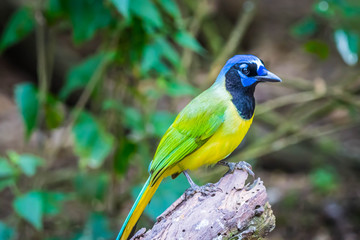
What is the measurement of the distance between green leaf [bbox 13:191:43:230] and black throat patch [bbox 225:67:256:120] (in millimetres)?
1677

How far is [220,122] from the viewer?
2951 mm

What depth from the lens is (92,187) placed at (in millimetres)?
4684

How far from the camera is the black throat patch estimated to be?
297 centimetres

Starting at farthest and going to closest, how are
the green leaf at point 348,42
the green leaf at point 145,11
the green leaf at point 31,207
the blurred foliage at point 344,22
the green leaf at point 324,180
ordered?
the green leaf at point 324,180 → the green leaf at point 348,42 → the blurred foliage at point 344,22 → the green leaf at point 31,207 → the green leaf at point 145,11

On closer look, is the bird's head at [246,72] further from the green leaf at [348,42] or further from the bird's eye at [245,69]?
the green leaf at [348,42]

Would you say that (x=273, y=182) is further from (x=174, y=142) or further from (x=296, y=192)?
(x=174, y=142)

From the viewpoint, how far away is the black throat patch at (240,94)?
2973 mm

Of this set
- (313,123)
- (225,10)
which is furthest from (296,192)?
(225,10)

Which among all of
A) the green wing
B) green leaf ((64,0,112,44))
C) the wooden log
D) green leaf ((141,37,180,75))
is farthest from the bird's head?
green leaf ((64,0,112,44))

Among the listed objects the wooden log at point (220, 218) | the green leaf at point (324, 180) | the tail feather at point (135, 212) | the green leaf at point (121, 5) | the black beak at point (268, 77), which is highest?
the green leaf at point (121, 5)

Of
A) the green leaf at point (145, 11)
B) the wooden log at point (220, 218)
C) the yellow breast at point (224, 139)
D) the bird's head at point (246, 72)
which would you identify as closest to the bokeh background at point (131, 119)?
the green leaf at point (145, 11)

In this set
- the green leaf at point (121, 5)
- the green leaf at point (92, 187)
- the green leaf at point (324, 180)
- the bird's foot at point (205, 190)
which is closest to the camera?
the bird's foot at point (205, 190)

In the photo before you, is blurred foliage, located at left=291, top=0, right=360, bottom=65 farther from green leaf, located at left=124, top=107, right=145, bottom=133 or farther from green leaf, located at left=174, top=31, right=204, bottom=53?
green leaf, located at left=124, top=107, right=145, bottom=133

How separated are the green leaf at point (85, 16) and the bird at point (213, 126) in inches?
45.6
